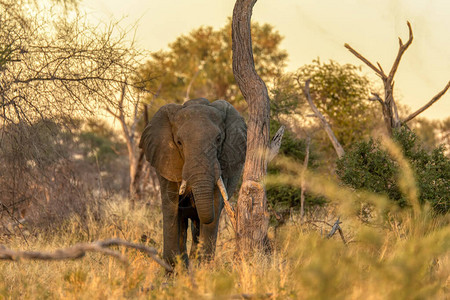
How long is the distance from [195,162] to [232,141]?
0.93 metres

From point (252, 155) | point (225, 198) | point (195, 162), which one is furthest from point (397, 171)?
point (195, 162)

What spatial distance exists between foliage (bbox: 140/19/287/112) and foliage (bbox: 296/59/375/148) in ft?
37.3

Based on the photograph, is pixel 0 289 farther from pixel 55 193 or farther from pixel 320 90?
pixel 320 90

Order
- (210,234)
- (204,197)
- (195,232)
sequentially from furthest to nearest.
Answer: (195,232) → (210,234) → (204,197)

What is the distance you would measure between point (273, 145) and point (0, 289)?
4001 mm

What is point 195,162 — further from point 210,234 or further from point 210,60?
point 210,60

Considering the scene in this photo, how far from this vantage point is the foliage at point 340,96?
51.2 ft

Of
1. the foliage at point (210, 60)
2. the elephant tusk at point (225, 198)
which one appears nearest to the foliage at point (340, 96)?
the elephant tusk at point (225, 198)

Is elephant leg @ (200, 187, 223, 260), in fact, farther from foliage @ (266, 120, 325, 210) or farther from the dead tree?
foliage @ (266, 120, 325, 210)

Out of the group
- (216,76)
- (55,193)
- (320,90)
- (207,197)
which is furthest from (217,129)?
(216,76)

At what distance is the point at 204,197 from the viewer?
24.1 ft

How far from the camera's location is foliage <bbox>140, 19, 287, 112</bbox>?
28.1m

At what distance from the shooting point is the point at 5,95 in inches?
304

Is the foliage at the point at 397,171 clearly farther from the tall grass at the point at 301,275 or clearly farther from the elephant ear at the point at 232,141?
the elephant ear at the point at 232,141
